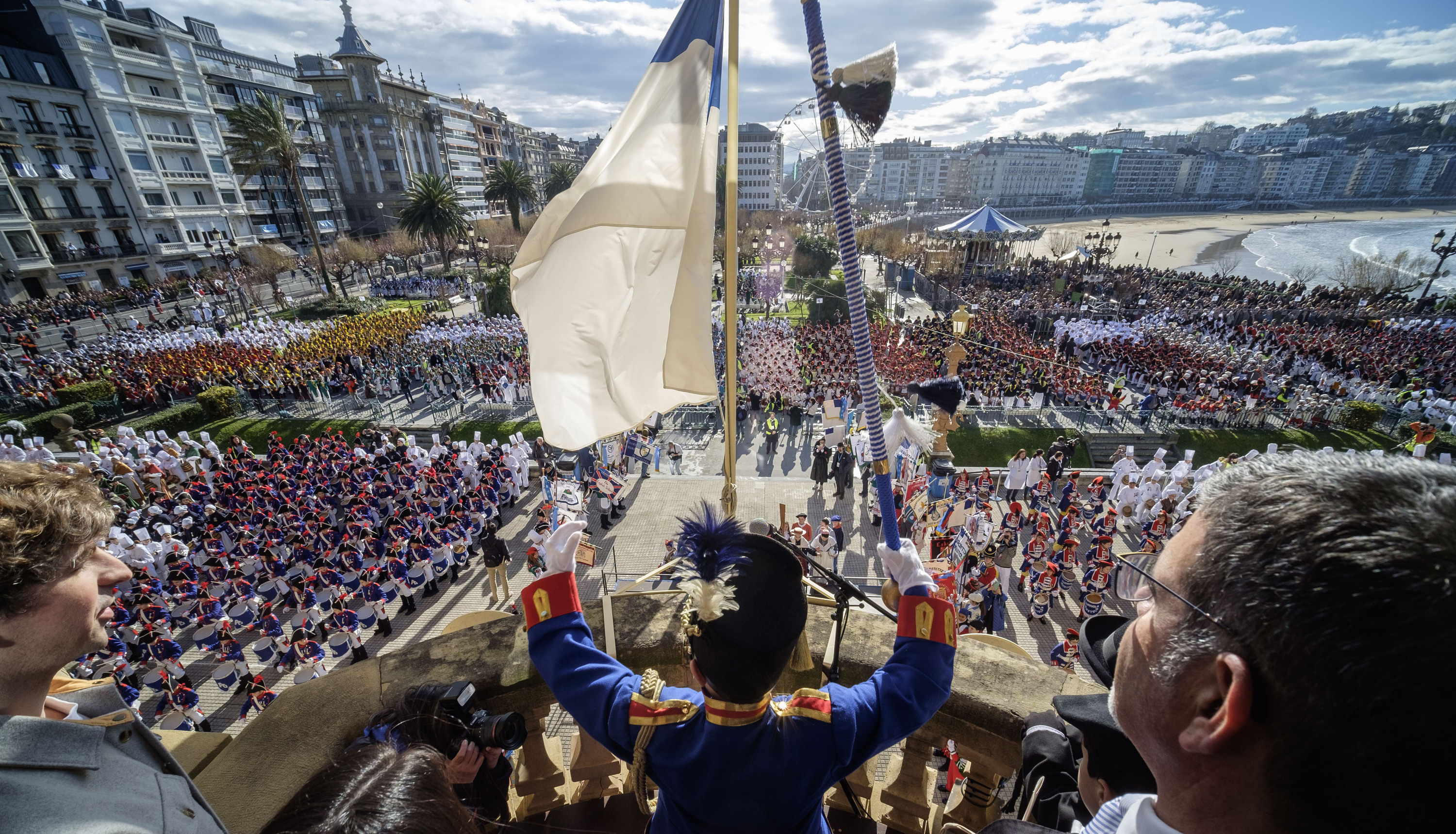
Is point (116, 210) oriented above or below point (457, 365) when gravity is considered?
above

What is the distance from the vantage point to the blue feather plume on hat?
226 cm

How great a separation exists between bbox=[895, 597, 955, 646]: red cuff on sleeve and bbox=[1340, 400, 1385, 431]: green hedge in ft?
89.8

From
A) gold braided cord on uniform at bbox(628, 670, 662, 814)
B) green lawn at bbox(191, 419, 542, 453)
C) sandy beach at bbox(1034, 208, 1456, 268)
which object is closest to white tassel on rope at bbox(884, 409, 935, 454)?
gold braided cord on uniform at bbox(628, 670, 662, 814)

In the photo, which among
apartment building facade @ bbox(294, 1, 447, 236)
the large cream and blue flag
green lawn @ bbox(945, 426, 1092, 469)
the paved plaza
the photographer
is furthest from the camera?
apartment building facade @ bbox(294, 1, 447, 236)

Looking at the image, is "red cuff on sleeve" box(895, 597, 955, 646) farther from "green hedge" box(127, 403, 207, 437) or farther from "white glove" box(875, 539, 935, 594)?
"green hedge" box(127, 403, 207, 437)

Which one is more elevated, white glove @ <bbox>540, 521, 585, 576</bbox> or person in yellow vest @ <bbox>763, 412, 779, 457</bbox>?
white glove @ <bbox>540, 521, 585, 576</bbox>

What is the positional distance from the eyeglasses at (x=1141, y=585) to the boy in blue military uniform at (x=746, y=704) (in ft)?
3.40

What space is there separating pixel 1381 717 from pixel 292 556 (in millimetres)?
14870

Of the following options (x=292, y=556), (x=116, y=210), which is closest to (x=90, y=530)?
(x=292, y=556)

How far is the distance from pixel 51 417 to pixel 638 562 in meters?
24.1

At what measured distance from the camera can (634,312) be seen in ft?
13.7

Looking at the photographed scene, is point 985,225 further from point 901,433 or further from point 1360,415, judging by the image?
point 901,433

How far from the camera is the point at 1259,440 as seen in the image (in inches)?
766

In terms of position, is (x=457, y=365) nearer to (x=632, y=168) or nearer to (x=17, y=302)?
(x=632, y=168)
